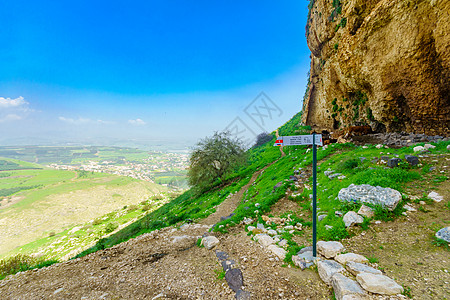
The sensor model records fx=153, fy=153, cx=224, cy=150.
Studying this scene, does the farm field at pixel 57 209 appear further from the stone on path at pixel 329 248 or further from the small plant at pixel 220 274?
the stone on path at pixel 329 248

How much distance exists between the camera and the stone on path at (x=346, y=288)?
336 centimetres

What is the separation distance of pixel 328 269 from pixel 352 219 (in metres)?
2.88

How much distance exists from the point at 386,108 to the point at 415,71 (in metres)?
4.17

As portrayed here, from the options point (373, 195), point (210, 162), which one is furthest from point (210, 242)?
point (210, 162)

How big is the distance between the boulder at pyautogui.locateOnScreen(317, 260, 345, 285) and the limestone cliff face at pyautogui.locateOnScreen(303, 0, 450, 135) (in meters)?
16.4

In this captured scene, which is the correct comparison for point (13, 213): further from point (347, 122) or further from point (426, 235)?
point (347, 122)

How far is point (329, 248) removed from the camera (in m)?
4.98

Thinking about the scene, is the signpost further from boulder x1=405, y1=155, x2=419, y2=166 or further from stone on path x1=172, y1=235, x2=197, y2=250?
boulder x1=405, y1=155, x2=419, y2=166

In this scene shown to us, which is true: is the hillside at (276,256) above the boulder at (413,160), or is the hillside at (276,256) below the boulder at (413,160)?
below

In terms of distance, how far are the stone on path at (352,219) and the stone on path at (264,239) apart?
2.98m

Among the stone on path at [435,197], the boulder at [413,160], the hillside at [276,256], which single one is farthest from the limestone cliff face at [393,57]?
the stone on path at [435,197]

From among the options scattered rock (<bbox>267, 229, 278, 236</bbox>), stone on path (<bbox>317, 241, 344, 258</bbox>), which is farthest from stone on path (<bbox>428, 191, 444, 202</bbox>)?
scattered rock (<bbox>267, 229, 278, 236</bbox>)

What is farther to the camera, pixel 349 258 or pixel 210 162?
pixel 210 162

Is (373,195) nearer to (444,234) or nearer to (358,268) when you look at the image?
(444,234)
